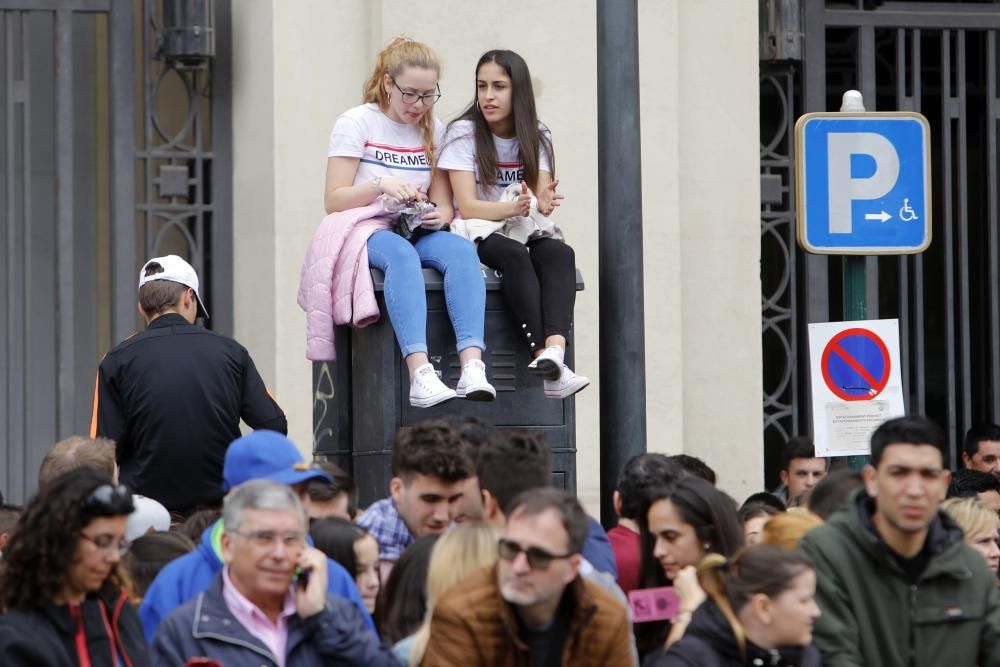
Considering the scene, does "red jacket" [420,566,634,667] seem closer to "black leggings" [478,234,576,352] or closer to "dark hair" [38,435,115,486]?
"dark hair" [38,435,115,486]

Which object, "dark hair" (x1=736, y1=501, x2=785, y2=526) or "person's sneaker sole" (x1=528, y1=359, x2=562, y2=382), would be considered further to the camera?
"person's sneaker sole" (x1=528, y1=359, x2=562, y2=382)

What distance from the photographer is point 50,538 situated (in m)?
5.47

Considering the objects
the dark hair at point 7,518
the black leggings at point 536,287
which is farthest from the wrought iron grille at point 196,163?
the dark hair at point 7,518

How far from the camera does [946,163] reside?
1227 centimetres

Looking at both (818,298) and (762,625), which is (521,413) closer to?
(762,625)

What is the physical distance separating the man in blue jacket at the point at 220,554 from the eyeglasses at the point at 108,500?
332mm

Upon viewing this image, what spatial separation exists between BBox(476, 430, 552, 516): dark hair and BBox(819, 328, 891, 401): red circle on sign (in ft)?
9.10

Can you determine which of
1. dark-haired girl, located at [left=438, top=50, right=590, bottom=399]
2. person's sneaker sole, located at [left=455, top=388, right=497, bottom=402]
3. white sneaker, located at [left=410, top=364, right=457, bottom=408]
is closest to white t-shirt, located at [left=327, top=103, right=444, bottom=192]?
dark-haired girl, located at [left=438, top=50, right=590, bottom=399]

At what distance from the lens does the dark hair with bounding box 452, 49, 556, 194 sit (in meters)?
8.52

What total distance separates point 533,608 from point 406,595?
2.20 ft

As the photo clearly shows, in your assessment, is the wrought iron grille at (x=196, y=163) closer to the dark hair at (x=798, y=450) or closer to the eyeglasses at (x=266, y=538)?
the dark hair at (x=798, y=450)

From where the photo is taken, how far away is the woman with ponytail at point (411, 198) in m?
8.23

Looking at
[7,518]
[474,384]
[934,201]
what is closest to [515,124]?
[474,384]

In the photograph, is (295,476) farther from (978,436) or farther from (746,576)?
(978,436)
